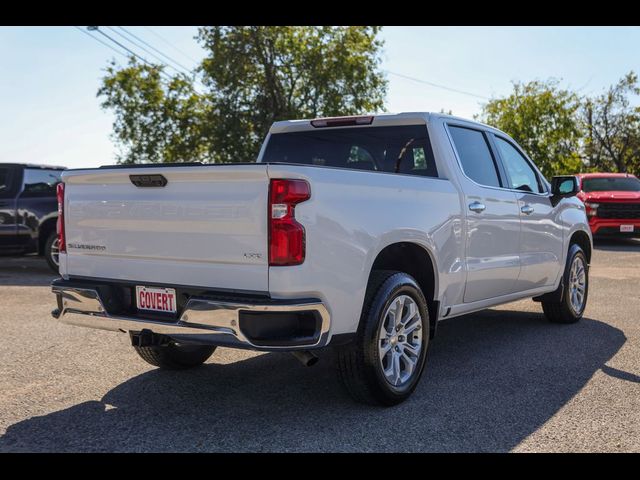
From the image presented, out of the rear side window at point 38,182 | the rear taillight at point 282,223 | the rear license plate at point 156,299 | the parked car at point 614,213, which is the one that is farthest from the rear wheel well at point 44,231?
the parked car at point 614,213

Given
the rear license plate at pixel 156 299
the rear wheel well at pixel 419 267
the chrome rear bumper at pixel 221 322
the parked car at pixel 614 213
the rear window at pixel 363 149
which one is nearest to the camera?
the chrome rear bumper at pixel 221 322

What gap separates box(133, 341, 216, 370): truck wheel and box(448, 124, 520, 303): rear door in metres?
2.07

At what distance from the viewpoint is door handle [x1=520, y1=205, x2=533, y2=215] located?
5947mm

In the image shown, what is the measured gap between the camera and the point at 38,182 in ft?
38.0

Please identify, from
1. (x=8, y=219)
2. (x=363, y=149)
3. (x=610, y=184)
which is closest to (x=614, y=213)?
(x=610, y=184)

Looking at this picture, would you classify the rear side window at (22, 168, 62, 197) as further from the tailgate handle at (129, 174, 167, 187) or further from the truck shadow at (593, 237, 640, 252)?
the truck shadow at (593, 237, 640, 252)

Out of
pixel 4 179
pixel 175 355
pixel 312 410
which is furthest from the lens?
pixel 4 179

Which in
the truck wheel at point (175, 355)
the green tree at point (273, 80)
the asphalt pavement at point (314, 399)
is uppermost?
the green tree at point (273, 80)

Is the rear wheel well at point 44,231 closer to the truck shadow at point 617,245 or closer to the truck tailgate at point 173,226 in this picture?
the truck tailgate at point 173,226

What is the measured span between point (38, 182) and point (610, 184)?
13.8 m

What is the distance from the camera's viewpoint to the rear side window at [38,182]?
1148 centimetres

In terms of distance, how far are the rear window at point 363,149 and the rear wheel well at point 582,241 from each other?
9.21ft

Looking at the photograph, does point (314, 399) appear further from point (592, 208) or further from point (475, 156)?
point (592, 208)
